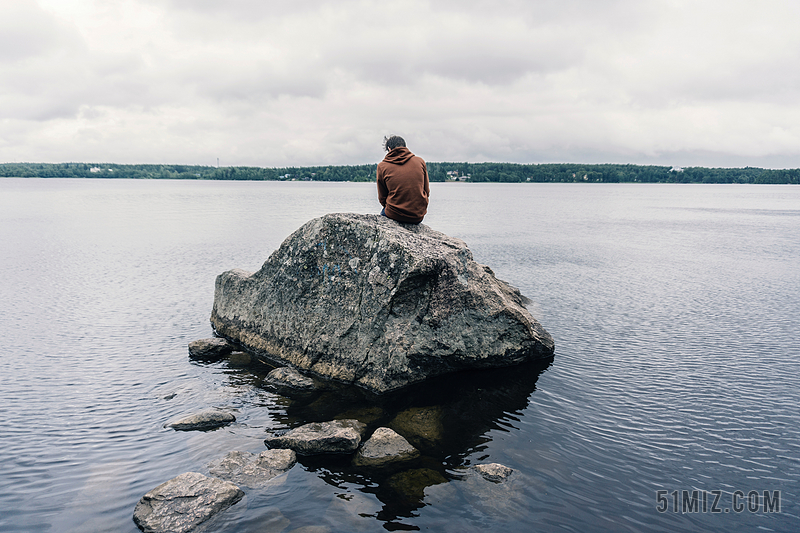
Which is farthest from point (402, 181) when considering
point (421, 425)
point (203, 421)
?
point (203, 421)

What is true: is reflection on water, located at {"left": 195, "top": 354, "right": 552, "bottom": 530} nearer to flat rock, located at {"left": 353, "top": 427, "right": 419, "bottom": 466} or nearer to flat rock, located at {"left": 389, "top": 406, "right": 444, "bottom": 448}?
flat rock, located at {"left": 389, "top": 406, "right": 444, "bottom": 448}

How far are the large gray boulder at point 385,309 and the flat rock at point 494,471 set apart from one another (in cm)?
355

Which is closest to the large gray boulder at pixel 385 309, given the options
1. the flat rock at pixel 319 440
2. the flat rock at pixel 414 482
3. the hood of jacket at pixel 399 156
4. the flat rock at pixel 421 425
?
the flat rock at pixel 421 425

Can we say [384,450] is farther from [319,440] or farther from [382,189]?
[382,189]

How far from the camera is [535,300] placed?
64.4 feet

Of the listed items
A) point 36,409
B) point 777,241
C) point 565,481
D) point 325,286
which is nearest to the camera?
point 565,481

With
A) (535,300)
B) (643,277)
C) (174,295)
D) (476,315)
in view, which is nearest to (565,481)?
(476,315)

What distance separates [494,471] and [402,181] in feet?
24.4

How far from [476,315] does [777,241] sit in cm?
4019

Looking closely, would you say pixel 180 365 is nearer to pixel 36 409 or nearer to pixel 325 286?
pixel 36 409

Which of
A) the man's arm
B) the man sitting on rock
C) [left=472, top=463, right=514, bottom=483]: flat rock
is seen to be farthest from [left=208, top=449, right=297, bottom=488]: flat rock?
the man's arm

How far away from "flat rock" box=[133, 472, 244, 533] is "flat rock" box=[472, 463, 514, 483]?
3877mm

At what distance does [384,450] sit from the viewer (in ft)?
26.9

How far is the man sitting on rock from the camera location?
12.2m
